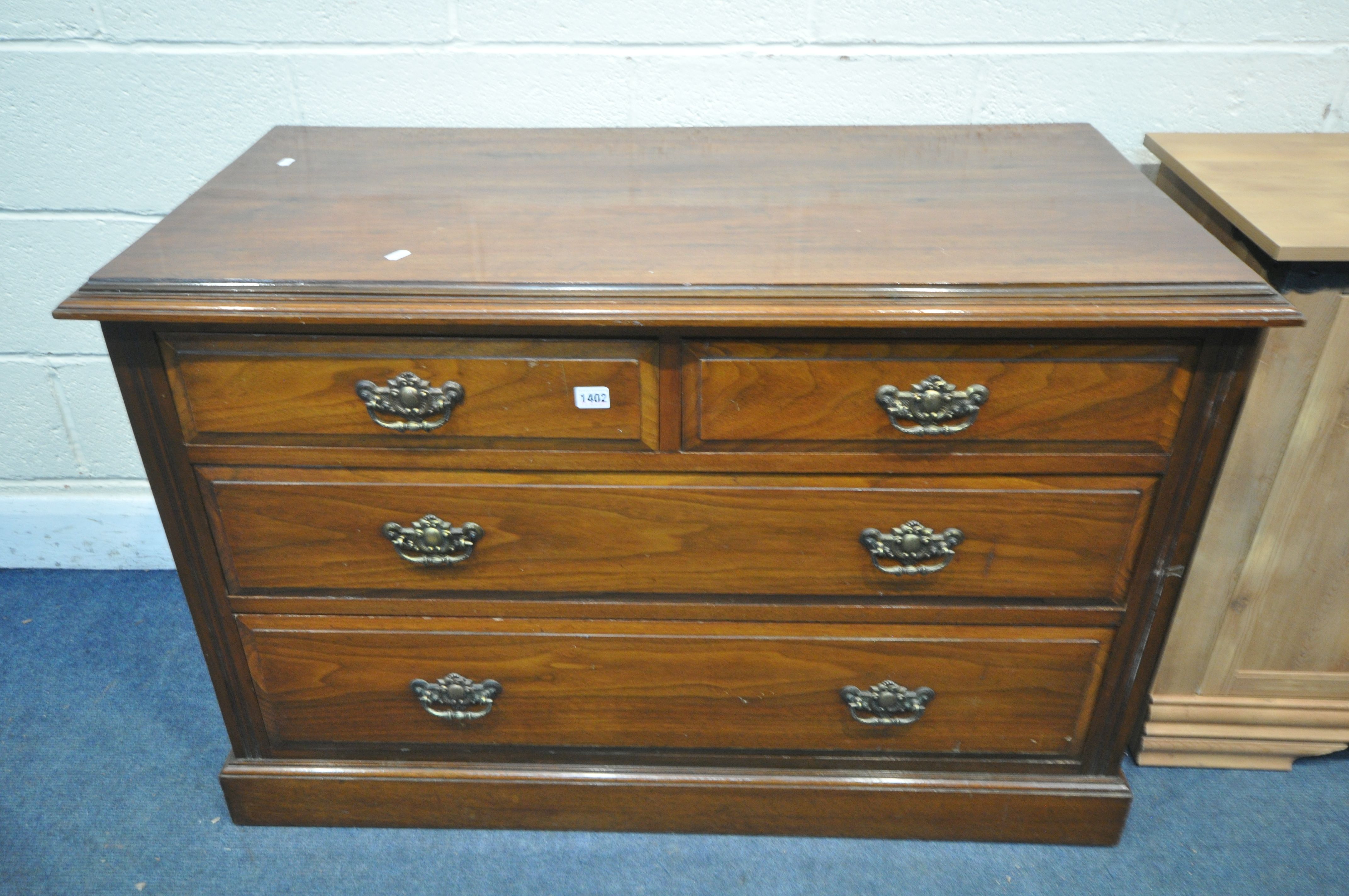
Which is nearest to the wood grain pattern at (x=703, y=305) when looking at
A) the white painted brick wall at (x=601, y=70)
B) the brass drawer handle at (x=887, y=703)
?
the brass drawer handle at (x=887, y=703)

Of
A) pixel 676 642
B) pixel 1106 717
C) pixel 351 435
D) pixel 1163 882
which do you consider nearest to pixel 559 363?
pixel 351 435

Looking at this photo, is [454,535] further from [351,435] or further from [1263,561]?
[1263,561]

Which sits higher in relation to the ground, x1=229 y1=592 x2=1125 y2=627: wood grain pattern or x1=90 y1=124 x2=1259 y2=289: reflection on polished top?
x1=90 y1=124 x2=1259 y2=289: reflection on polished top

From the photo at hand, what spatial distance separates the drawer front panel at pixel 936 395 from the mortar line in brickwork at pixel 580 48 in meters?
0.66

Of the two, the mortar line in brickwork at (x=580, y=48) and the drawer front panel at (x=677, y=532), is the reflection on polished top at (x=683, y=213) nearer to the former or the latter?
the mortar line in brickwork at (x=580, y=48)

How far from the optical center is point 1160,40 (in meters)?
1.44

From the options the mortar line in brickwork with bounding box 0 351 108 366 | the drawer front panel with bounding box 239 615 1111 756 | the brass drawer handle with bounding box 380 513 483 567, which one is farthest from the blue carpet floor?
the mortar line in brickwork with bounding box 0 351 108 366

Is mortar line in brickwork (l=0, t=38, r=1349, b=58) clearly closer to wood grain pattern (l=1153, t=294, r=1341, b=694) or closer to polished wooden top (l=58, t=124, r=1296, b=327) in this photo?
polished wooden top (l=58, t=124, r=1296, b=327)

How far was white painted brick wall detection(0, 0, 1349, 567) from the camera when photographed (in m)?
1.44

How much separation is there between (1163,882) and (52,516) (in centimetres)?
203

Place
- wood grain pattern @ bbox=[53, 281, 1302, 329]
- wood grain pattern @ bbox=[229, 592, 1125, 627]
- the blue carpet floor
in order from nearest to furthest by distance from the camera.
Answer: wood grain pattern @ bbox=[53, 281, 1302, 329], wood grain pattern @ bbox=[229, 592, 1125, 627], the blue carpet floor

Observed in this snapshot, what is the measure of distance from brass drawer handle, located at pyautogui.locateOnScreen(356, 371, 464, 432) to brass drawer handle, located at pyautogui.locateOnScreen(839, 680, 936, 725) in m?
0.65

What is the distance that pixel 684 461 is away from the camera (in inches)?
43.8

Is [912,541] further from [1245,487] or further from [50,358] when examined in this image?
[50,358]
